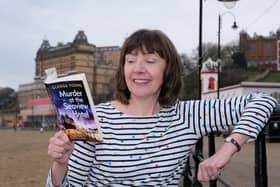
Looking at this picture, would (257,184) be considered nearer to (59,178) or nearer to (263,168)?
(263,168)

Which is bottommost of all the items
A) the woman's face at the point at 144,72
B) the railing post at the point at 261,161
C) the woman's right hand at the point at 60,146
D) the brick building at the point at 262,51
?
the railing post at the point at 261,161

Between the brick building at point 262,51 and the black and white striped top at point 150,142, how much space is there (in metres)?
107

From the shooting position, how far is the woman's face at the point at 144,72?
2314mm

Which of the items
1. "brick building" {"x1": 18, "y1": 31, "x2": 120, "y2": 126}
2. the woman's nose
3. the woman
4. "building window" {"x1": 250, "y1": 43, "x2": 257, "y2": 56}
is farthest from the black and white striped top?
"building window" {"x1": 250, "y1": 43, "x2": 257, "y2": 56}

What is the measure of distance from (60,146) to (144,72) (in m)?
0.57

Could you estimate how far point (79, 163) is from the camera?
221 cm

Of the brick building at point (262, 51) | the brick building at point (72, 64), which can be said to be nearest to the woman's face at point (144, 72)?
the brick building at point (72, 64)

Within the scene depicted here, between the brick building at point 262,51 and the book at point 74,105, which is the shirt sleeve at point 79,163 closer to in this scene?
the book at point 74,105

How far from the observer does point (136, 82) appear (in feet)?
7.66

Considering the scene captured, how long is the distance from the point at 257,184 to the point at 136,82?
0.78 metres

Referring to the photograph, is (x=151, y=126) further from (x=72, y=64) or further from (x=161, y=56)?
(x=72, y=64)

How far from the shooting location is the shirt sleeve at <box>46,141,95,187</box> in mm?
2205

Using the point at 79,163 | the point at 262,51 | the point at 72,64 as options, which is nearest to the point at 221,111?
the point at 79,163

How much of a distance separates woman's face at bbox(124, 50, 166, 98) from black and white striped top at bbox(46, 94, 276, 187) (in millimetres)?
137
